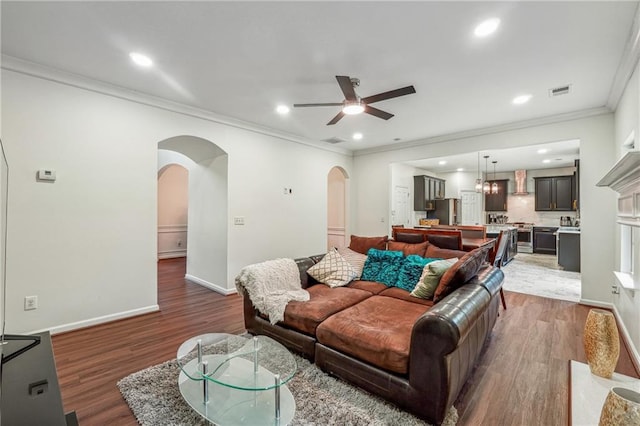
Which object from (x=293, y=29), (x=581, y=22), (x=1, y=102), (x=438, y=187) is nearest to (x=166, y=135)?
(x=1, y=102)

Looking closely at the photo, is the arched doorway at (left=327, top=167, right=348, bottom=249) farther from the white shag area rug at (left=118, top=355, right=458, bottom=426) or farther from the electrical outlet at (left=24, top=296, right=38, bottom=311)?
the electrical outlet at (left=24, top=296, right=38, bottom=311)

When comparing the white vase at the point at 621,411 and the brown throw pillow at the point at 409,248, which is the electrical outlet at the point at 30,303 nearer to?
the brown throw pillow at the point at 409,248

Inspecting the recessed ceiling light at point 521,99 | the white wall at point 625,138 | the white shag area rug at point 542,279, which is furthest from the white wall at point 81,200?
the white shag area rug at point 542,279

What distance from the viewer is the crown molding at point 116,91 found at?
9.36 ft

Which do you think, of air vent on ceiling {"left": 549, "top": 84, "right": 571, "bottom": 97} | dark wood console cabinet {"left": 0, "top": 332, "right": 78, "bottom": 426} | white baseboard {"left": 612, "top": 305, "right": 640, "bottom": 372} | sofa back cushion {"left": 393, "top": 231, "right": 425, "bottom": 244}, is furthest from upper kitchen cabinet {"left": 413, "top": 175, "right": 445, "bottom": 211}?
dark wood console cabinet {"left": 0, "top": 332, "right": 78, "bottom": 426}

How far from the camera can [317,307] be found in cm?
255

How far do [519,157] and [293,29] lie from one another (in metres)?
7.37

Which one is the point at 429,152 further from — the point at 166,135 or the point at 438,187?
the point at 166,135

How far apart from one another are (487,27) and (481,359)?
2.83 m

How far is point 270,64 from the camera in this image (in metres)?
2.90

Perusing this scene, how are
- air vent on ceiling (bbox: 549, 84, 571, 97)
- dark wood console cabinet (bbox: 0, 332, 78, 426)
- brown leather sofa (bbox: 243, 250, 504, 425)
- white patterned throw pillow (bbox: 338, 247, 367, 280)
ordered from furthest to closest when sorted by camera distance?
white patterned throw pillow (bbox: 338, 247, 367, 280) < air vent on ceiling (bbox: 549, 84, 571, 97) < brown leather sofa (bbox: 243, 250, 504, 425) < dark wood console cabinet (bbox: 0, 332, 78, 426)

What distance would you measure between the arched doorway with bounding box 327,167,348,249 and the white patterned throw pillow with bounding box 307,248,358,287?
3574 millimetres

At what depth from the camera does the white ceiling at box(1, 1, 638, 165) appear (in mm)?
2131

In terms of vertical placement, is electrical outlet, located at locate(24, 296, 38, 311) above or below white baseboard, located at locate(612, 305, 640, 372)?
above
